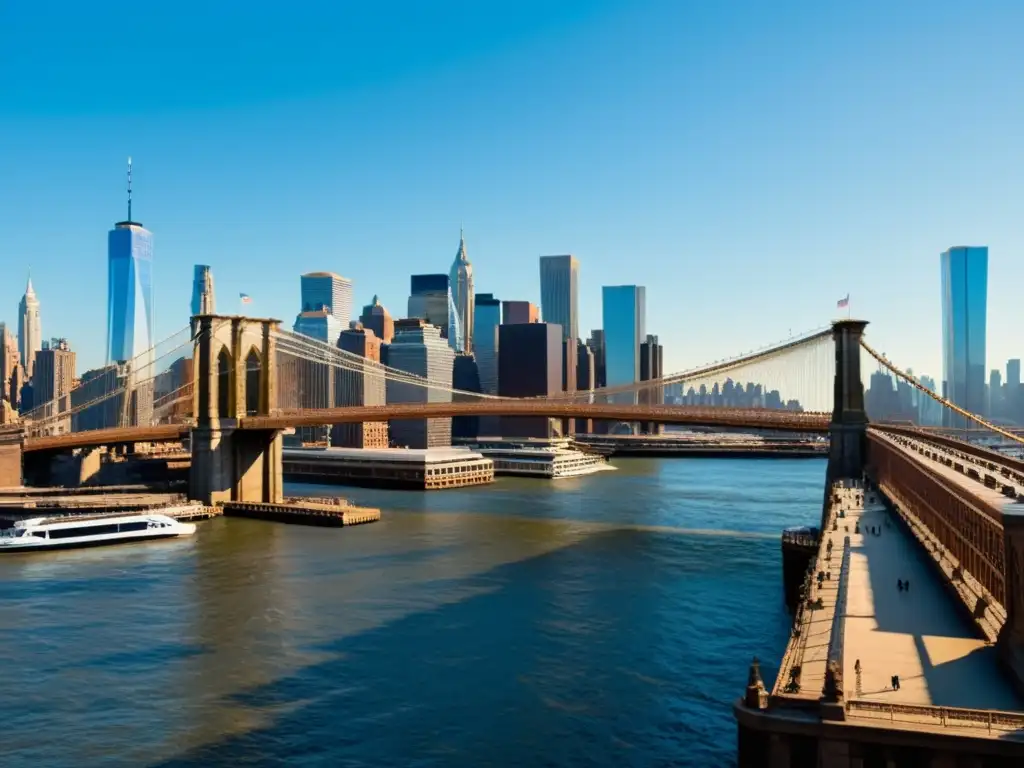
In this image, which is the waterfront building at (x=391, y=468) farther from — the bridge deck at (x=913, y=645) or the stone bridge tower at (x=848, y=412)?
the bridge deck at (x=913, y=645)

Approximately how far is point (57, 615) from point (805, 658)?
23034mm

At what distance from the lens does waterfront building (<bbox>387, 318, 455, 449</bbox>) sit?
147750 mm

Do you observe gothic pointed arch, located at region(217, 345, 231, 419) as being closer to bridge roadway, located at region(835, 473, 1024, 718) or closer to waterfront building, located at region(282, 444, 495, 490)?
waterfront building, located at region(282, 444, 495, 490)

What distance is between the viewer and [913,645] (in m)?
15.1

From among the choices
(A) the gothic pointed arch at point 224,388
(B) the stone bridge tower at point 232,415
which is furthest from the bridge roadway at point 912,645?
(A) the gothic pointed arch at point 224,388

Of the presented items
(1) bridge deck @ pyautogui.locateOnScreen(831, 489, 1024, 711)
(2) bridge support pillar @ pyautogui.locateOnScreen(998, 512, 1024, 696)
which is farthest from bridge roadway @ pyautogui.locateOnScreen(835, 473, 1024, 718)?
(2) bridge support pillar @ pyautogui.locateOnScreen(998, 512, 1024, 696)

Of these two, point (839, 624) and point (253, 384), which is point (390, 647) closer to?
point (839, 624)

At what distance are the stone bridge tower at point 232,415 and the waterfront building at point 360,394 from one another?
5567cm

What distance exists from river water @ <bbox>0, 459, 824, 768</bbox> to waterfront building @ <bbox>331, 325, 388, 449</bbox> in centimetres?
7878

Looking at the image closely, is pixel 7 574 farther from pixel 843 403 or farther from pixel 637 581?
pixel 843 403

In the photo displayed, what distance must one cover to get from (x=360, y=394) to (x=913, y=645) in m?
136

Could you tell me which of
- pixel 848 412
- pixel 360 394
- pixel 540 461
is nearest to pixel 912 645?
pixel 848 412

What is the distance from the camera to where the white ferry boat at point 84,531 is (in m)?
39.4

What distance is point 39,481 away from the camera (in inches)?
2702
